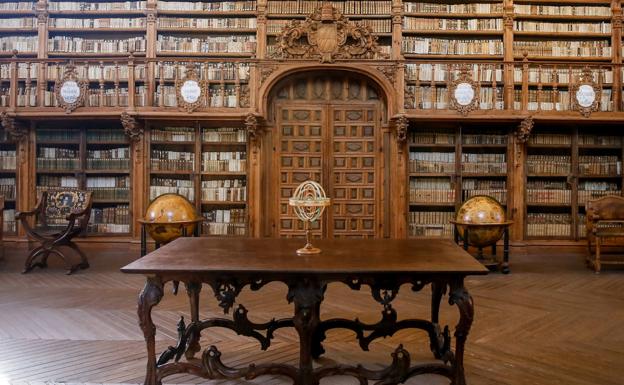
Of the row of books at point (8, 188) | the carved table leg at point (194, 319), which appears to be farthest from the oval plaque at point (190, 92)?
the carved table leg at point (194, 319)

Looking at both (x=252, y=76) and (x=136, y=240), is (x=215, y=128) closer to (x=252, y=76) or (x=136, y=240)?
(x=252, y=76)

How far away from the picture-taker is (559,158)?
6.86 meters

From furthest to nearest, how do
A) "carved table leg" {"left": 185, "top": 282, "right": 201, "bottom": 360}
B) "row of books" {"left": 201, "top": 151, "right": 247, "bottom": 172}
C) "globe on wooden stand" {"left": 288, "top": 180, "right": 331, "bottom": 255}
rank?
"row of books" {"left": 201, "top": 151, "right": 247, "bottom": 172} → "carved table leg" {"left": 185, "top": 282, "right": 201, "bottom": 360} → "globe on wooden stand" {"left": 288, "top": 180, "right": 331, "bottom": 255}

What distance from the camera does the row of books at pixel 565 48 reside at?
6945 mm

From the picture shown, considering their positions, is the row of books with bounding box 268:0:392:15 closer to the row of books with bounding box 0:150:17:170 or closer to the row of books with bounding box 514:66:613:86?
the row of books with bounding box 514:66:613:86

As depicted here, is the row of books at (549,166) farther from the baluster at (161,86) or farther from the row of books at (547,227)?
the baluster at (161,86)

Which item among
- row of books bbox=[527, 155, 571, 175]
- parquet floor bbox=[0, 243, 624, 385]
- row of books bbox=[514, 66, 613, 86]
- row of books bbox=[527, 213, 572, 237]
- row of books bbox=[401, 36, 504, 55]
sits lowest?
parquet floor bbox=[0, 243, 624, 385]

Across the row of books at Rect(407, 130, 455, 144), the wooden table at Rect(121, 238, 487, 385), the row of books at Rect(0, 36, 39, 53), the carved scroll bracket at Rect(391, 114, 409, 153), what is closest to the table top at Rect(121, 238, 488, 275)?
the wooden table at Rect(121, 238, 487, 385)

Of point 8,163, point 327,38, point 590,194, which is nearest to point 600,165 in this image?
point 590,194

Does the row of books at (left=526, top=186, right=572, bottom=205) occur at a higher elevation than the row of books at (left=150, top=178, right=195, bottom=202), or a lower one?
lower

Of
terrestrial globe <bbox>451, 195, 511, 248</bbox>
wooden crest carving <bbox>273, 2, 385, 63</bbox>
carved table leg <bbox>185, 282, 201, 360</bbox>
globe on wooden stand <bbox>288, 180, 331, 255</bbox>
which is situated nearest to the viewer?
globe on wooden stand <bbox>288, 180, 331, 255</bbox>

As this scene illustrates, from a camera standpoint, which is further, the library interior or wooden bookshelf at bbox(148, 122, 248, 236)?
wooden bookshelf at bbox(148, 122, 248, 236)

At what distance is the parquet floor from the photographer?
2.68 meters

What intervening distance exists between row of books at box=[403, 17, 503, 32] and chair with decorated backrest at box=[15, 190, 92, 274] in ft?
16.8
